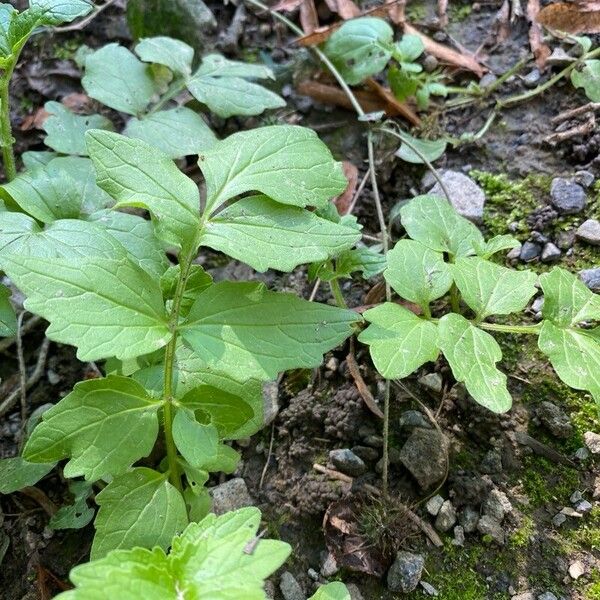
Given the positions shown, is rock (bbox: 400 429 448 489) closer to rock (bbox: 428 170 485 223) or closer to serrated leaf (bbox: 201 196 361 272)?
serrated leaf (bbox: 201 196 361 272)

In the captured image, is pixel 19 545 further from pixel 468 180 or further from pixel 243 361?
pixel 468 180

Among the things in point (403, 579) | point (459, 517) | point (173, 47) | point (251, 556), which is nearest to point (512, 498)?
point (459, 517)

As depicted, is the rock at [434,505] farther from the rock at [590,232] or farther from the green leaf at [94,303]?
the rock at [590,232]

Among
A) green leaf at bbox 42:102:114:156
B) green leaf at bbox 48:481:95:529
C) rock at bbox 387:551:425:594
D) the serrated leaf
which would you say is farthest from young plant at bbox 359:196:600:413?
green leaf at bbox 42:102:114:156

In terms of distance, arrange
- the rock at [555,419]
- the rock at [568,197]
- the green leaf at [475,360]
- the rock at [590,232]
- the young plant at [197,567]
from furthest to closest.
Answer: the rock at [568,197] < the rock at [590,232] < the rock at [555,419] < the green leaf at [475,360] < the young plant at [197,567]

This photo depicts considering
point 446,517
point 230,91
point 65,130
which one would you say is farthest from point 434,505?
point 65,130

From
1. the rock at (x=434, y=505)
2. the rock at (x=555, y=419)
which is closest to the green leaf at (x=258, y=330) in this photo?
the rock at (x=434, y=505)

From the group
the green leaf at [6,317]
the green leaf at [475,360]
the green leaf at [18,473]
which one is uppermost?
the green leaf at [6,317]
